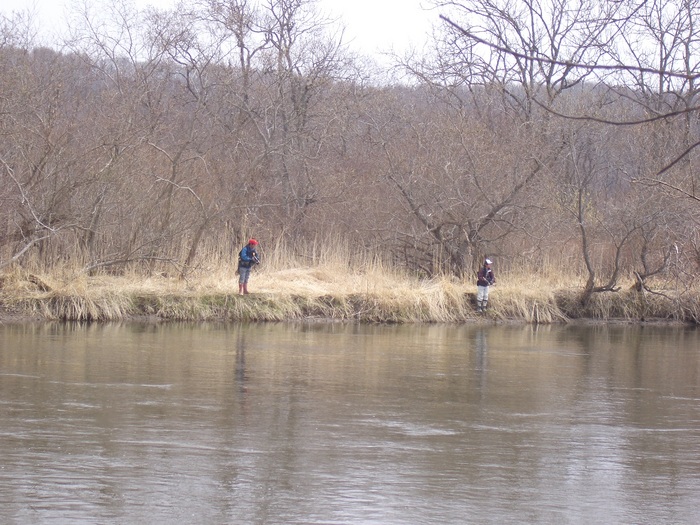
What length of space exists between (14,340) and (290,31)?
73.0 feet

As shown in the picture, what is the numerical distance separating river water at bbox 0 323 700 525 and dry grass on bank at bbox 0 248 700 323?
4494mm

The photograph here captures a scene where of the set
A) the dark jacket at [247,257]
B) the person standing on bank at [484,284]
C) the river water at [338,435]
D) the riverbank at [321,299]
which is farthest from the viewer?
the person standing on bank at [484,284]

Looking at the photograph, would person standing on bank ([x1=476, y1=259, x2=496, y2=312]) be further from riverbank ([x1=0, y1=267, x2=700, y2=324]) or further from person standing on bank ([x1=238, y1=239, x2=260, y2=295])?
person standing on bank ([x1=238, y1=239, x2=260, y2=295])

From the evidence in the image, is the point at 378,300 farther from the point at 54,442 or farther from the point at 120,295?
the point at 54,442

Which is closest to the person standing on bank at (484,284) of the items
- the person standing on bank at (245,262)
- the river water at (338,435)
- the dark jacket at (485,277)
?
the dark jacket at (485,277)

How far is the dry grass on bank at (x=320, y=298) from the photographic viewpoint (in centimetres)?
2309

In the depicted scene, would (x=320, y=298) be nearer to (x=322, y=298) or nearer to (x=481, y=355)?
(x=322, y=298)

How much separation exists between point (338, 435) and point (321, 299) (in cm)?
1528

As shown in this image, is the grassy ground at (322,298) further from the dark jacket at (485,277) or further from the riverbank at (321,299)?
the dark jacket at (485,277)

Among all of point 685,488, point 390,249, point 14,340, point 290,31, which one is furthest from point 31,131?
point 685,488

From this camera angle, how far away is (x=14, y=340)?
18.2 meters

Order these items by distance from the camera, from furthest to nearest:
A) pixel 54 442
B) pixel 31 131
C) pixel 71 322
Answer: pixel 31 131 < pixel 71 322 < pixel 54 442

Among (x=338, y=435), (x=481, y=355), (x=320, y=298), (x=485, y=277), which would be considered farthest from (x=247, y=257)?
(x=338, y=435)

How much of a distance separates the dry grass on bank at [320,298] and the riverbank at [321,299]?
0.09 ft
